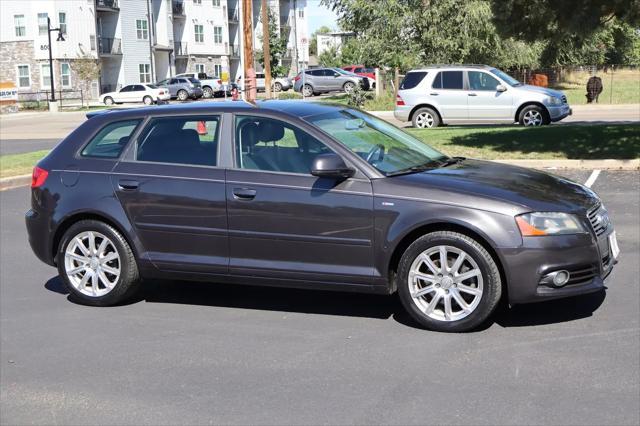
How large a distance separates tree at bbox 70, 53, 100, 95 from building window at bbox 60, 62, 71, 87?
1.07 meters

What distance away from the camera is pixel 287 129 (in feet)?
21.1

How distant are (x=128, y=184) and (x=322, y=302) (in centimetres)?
185

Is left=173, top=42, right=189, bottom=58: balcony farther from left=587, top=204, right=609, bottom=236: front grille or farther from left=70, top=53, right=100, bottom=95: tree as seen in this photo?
left=587, top=204, right=609, bottom=236: front grille

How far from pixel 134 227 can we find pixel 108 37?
6029cm

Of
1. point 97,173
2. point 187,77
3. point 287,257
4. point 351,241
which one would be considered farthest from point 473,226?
point 187,77

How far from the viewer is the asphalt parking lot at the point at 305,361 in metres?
4.64

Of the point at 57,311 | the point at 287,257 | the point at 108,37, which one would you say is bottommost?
the point at 57,311

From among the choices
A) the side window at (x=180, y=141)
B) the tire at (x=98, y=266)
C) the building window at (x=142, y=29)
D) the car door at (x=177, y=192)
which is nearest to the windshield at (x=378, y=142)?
the side window at (x=180, y=141)

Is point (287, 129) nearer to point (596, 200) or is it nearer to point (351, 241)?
point (351, 241)

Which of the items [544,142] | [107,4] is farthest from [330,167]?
[107,4]

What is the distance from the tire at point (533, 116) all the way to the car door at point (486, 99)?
30cm

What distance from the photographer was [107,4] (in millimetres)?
62906

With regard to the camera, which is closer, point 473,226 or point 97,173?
point 473,226

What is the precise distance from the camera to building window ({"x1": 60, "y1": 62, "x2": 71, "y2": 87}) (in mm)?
59625
